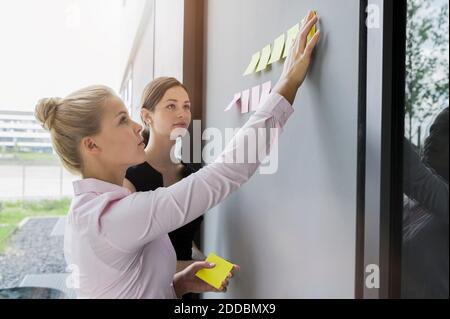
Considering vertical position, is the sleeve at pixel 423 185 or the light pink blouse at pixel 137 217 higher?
Answer: the sleeve at pixel 423 185

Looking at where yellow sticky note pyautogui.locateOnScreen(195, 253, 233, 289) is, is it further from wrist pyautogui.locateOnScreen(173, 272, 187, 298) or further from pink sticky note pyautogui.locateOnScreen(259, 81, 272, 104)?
pink sticky note pyautogui.locateOnScreen(259, 81, 272, 104)

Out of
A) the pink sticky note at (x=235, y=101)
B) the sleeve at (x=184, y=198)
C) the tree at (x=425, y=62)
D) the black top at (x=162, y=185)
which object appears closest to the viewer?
the tree at (x=425, y=62)

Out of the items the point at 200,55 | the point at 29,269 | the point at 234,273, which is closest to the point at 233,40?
the point at 200,55

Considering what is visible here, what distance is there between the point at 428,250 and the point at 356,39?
279 millimetres

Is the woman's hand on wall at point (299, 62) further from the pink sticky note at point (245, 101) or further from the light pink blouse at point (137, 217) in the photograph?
the pink sticky note at point (245, 101)

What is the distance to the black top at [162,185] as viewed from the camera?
616 mm

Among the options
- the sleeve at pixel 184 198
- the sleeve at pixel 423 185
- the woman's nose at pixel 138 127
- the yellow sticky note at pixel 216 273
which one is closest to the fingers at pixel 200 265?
the yellow sticky note at pixel 216 273

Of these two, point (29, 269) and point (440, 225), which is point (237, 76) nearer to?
point (440, 225)

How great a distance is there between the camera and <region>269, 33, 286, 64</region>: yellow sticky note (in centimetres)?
60

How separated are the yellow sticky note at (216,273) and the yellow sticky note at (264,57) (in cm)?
40

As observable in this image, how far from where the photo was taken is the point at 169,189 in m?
0.51

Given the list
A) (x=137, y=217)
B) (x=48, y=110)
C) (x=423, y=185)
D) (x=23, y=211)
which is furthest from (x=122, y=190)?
(x=423, y=185)

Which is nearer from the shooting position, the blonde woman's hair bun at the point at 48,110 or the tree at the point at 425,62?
the tree at the point at 425,62

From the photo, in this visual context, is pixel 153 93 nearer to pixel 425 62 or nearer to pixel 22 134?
pixel 22 134
